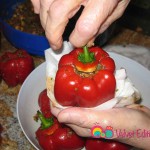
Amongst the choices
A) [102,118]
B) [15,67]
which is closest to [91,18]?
[102,118]

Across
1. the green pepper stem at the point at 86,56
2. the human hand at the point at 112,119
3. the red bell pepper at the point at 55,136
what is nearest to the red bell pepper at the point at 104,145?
the red bell pepper at the point at 55,136

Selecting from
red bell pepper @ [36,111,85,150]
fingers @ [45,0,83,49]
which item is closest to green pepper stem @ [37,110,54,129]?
red bell pepper @ [36,111,85,150]

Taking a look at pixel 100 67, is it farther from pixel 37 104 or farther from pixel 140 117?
pixel 37 104

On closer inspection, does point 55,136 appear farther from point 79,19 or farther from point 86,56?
point 79,19

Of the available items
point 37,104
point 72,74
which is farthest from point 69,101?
point 37,104

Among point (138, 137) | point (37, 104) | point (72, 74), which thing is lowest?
point (37, 104)

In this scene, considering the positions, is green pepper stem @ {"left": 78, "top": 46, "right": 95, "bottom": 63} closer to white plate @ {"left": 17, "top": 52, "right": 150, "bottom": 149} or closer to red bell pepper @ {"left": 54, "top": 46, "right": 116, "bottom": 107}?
red bell pepper @ {"left": 54, "top": 46, "right": 116, "bottom": 107}

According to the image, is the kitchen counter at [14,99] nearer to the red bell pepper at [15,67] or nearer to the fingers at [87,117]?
the red bell pepper at [15,67]
